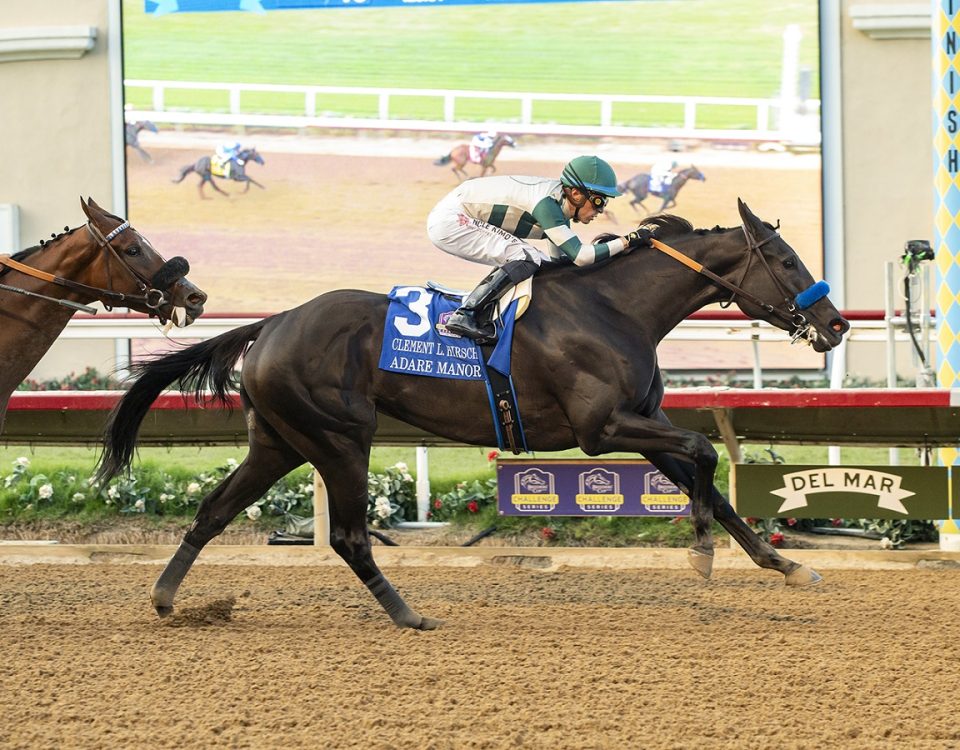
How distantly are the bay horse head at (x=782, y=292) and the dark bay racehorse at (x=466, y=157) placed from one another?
6773 millimetres

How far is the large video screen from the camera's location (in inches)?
445

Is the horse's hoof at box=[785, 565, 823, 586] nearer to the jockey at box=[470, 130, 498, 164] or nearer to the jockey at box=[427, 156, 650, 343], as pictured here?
the jockey at box=[427, 156, 650, 343]

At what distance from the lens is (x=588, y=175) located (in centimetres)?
477

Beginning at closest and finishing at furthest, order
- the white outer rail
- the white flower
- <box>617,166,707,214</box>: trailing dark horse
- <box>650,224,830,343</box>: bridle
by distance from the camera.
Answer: <box>650,224,830,343</box>: bridle, the white flower, the white outer rail, <box>617,166,707,214</box>: trailing dark horse

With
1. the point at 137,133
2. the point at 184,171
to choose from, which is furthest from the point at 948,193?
the point at 137,133

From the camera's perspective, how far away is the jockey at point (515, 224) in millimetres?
4723

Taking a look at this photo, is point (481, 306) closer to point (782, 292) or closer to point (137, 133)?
point (782, 292)

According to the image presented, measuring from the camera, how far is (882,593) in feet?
17.8

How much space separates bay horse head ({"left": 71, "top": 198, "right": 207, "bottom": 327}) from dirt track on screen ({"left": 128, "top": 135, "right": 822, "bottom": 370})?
6.18 metres

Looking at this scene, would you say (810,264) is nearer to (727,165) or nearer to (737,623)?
(727,165)

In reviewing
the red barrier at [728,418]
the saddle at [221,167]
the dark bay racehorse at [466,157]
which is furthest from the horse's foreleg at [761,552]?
the saddle at [221,167]

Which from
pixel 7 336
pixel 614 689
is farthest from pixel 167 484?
pixel 614 689

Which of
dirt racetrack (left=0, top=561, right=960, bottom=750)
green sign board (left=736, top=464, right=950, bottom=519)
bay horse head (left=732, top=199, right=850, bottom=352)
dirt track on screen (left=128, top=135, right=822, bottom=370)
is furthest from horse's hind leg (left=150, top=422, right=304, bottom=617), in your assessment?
dirt track on screen (left=128, top=135, right=822, bottom=370)

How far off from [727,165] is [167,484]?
6138mm
